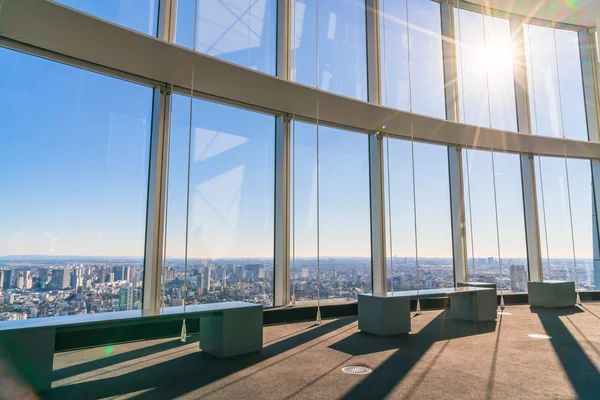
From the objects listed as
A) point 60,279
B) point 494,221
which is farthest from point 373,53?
point 60,279

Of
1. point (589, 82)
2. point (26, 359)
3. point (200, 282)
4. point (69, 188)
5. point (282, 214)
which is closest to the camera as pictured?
point (26, 359)

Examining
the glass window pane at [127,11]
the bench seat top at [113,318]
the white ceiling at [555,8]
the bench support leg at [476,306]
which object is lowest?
the bench support leg at [476,306]

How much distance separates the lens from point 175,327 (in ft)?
14.9

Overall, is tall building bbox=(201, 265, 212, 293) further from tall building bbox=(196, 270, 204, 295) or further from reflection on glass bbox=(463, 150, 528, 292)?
reflection on glass bbox=(463, 150, 528, 292)

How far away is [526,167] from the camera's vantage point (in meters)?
8.02

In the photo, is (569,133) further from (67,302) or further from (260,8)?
(67,302)

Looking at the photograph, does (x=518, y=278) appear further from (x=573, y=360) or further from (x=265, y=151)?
(x=265, y=151)

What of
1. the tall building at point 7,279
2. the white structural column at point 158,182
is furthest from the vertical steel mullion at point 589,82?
the tall building at point 7,279

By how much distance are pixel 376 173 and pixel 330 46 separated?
7.22 ft

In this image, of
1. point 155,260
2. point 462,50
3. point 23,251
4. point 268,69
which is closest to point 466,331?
point 155,260

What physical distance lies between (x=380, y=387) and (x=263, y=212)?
3249 millimetres

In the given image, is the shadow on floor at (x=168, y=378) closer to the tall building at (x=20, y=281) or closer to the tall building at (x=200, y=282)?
the tall building at (x=20, y=281)

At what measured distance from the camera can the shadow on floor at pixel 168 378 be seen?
8.79 feet

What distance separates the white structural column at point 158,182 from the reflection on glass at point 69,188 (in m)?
0.08
